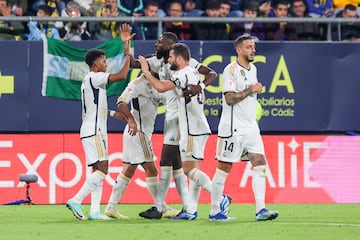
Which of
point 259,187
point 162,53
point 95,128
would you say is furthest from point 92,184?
point 259,187

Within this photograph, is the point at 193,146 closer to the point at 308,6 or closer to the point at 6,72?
the point at 6,72

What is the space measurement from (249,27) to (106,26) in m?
2.59

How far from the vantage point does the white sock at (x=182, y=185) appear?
15.3m

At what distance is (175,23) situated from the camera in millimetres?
20875

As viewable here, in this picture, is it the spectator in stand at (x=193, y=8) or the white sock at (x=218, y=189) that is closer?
the white sock at (x=218, y=189)

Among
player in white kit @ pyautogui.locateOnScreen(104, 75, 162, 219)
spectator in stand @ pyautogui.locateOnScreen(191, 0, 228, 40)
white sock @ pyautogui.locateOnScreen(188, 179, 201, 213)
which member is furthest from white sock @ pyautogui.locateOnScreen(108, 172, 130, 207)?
spectator in stand @ pyautogui.locateOnScreen(191, 0, 228, 40)

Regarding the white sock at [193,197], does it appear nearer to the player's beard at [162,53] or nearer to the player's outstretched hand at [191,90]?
the player's outstretched hand at [191,90]

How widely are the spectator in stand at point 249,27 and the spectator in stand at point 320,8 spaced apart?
125 cm

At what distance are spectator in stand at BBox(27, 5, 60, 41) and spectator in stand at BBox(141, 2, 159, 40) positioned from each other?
159 centimetres

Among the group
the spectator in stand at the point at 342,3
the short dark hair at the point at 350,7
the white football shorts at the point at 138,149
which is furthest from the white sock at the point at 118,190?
the spectator in stand at the point at 342,3

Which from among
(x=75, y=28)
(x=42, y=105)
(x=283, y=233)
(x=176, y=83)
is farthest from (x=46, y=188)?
(x=283, y=233)

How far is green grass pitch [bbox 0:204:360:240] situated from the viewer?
40.6 ft

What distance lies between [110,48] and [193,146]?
5.82m

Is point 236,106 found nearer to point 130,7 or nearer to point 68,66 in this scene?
point 68,66
